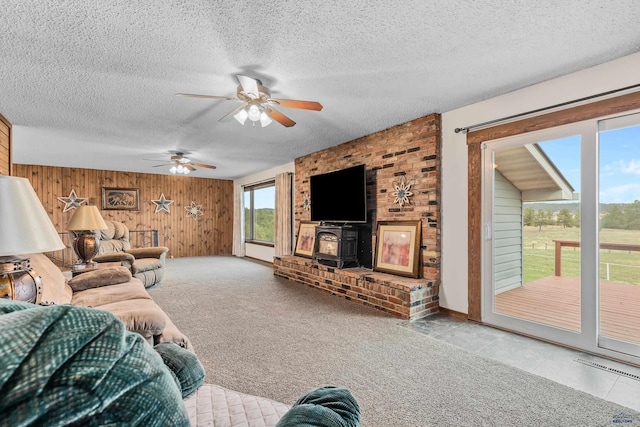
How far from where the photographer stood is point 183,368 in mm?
1214

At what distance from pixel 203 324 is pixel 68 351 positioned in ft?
10.0

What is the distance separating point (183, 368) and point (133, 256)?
440cm

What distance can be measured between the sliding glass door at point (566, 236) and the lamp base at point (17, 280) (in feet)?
11.6

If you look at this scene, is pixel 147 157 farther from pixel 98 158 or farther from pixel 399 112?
pixel 399 112

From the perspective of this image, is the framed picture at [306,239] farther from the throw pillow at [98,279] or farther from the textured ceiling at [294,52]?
the throw pillow at [98,279]

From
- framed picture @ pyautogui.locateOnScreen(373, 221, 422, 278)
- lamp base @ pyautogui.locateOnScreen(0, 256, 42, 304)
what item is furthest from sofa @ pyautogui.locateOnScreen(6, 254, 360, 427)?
framed picture @ pyautogui.locateOnScreen(373, 221, 422, 278)

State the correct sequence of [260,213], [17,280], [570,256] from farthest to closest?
[260,213]
[570,256]
[17,280]

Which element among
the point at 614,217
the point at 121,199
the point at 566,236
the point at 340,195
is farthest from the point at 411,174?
the point at 121,199

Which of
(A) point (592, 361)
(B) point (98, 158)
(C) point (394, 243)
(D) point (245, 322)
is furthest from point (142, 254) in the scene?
(A) point (592, 361)

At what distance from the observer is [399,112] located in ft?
11.6

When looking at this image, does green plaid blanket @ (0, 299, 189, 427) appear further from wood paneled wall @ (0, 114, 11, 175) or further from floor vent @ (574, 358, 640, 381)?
wood paneled wall @ (0, 114, 11, 175)

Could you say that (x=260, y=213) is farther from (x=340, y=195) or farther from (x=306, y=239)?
(x=340, y=195)

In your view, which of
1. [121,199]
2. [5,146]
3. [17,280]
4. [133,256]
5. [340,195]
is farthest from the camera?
[121,199]

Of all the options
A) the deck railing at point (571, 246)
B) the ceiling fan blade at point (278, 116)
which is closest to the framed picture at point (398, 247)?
the deck railing at point (571, 246)
